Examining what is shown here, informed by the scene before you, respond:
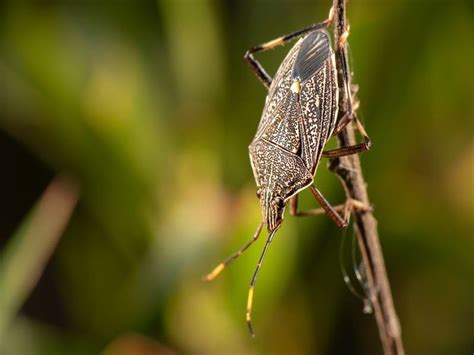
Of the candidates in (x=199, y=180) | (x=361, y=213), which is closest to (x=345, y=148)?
(x=361, y=213)

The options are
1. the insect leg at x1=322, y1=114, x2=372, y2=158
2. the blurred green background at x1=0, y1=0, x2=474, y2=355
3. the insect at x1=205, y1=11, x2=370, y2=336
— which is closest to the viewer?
the insect leg at x1=322, y1=114, x2=372, y2=158

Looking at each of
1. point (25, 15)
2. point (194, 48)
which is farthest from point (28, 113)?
point (194, 48)

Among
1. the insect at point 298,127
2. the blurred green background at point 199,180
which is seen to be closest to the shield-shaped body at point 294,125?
the insect at point 298,127

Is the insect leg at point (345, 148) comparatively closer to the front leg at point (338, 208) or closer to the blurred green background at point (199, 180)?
the front leg at point (338, 208)

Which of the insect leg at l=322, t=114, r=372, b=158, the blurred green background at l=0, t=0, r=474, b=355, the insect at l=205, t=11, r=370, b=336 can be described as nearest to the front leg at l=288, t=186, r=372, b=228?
the insect at l=205, t=11, r=370, b=336

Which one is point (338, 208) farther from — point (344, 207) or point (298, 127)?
point (298, 127)

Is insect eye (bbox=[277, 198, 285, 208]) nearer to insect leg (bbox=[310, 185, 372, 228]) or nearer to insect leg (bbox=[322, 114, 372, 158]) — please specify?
insect leg (bbox=[310, 185, 372, 228])
